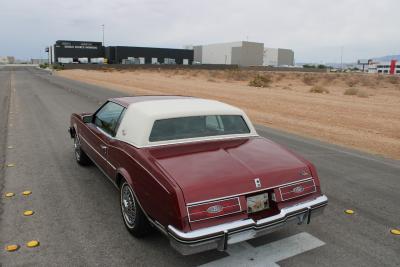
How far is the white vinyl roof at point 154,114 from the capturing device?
414cm

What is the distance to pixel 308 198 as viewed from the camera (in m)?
3.81

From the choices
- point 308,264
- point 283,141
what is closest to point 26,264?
point 308,264

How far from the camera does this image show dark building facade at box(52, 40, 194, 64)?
379 feet

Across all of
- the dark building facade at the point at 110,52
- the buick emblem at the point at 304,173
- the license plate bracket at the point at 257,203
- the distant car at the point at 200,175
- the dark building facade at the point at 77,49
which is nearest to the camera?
the distant car at the point at 200,175

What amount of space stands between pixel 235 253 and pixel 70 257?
169 cm

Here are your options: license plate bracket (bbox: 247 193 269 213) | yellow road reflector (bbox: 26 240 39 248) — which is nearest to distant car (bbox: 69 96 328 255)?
license plate bracket (bbox: 247 193 269 213)

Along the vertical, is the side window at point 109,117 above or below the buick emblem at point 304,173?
above

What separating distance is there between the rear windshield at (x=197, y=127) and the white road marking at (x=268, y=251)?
54.7 inches

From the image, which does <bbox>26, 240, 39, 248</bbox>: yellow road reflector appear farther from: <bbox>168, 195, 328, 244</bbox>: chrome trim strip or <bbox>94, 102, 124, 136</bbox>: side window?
<bbox>168, 195, 328, 244</bbox>: chrome trim strip

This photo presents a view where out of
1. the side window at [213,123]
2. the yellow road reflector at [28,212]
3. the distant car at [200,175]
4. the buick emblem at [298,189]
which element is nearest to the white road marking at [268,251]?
the distant car at [200,175]

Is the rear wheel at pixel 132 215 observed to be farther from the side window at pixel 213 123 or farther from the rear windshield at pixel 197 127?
the side window at pixel 213 123

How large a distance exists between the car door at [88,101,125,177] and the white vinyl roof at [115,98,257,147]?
1.00 feet

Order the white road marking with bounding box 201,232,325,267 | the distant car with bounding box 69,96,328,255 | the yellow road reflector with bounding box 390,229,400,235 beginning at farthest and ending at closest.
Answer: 1. the yellow road reflector with bounding box 390,229,400,235
2. the white road marking with bounding box 201,232,325,267
3. the distant car with bounding box 69,96,328,255

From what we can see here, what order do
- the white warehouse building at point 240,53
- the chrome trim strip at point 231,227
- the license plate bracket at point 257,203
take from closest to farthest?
the chrome trim strip at point 231,227
the license plate bracket at point 257,203
the white warehouse building at point 240,53
